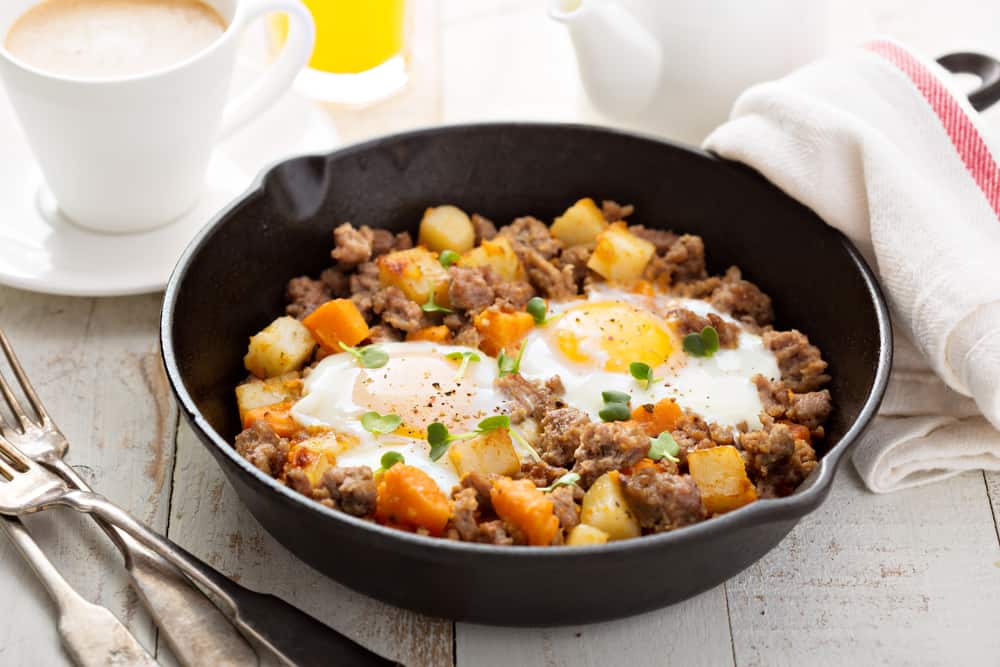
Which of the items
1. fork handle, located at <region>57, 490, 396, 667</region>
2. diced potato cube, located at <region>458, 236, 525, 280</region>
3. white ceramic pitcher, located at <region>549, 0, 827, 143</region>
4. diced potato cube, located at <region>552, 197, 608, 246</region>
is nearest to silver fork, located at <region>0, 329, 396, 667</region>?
fork handle, located at <region>57, 490, 396, 667</region>

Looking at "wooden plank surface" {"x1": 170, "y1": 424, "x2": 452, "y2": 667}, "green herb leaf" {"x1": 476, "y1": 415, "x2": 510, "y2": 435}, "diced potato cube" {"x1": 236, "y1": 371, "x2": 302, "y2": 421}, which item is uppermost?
"green herb leaf" {"x1": 476, "y1": 415, "x2": 510, "y2": 435}

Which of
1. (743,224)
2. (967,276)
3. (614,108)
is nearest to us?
(967,276)

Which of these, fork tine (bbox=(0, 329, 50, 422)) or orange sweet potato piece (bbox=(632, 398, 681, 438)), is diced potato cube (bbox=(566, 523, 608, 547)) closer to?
orange sweet potato piece (bbox=(632, 398, 681, 438))

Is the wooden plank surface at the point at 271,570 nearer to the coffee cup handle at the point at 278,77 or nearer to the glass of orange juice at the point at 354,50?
the coffee cup handle at the point at 278,77

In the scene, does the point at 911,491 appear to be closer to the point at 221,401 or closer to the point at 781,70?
the point at 781,70

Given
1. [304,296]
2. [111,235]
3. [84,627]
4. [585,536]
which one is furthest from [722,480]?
[111,235]

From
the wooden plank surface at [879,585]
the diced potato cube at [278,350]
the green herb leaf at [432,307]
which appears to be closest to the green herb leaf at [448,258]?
the green herb leaf at [432,307]

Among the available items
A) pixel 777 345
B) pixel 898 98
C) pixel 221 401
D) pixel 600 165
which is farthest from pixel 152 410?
pixel 898 98
